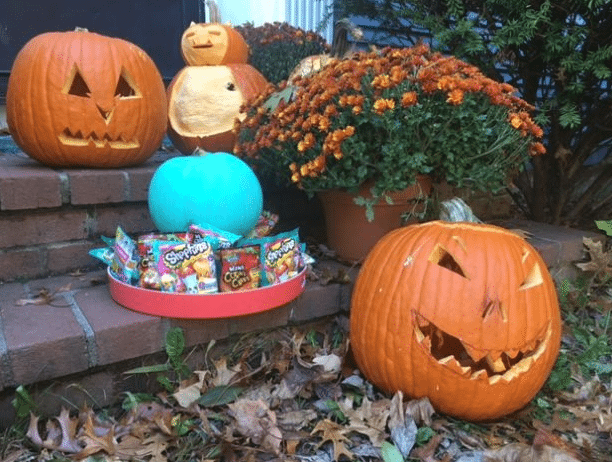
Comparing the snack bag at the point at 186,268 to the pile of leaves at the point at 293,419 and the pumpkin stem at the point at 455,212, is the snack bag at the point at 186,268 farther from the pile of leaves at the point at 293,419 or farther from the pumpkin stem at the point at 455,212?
the pumpkin stem at the point at 455,212

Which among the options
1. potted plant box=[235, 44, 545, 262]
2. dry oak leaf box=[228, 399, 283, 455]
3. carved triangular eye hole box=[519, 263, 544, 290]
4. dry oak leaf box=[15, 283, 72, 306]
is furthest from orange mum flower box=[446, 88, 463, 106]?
dry oak leaf box=[15, 283, 72, 306]

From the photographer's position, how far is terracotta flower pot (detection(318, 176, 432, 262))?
1662mm

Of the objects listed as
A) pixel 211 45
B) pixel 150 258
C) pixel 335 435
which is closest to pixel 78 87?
pixel 211 45

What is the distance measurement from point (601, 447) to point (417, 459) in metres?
0.48

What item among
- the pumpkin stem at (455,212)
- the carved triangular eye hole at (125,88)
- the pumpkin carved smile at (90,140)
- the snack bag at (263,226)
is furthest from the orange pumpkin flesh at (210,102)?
the pumpkin stem at (455,212)

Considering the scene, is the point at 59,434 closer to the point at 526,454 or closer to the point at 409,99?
the point at 526,454

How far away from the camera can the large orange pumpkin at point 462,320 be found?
4.09 ft

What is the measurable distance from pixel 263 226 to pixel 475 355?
32.3 inches

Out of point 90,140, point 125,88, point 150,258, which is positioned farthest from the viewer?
point 125,88

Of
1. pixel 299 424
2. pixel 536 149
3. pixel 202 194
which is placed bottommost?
pixel 299 424

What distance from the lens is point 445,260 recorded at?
1.36m

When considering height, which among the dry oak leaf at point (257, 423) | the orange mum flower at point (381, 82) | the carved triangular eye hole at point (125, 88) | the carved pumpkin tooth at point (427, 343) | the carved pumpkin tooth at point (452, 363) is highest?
the orange mum flower at point (381, 82)

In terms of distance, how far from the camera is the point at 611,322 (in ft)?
6.33

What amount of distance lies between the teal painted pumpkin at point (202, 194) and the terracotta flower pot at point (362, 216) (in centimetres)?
32
